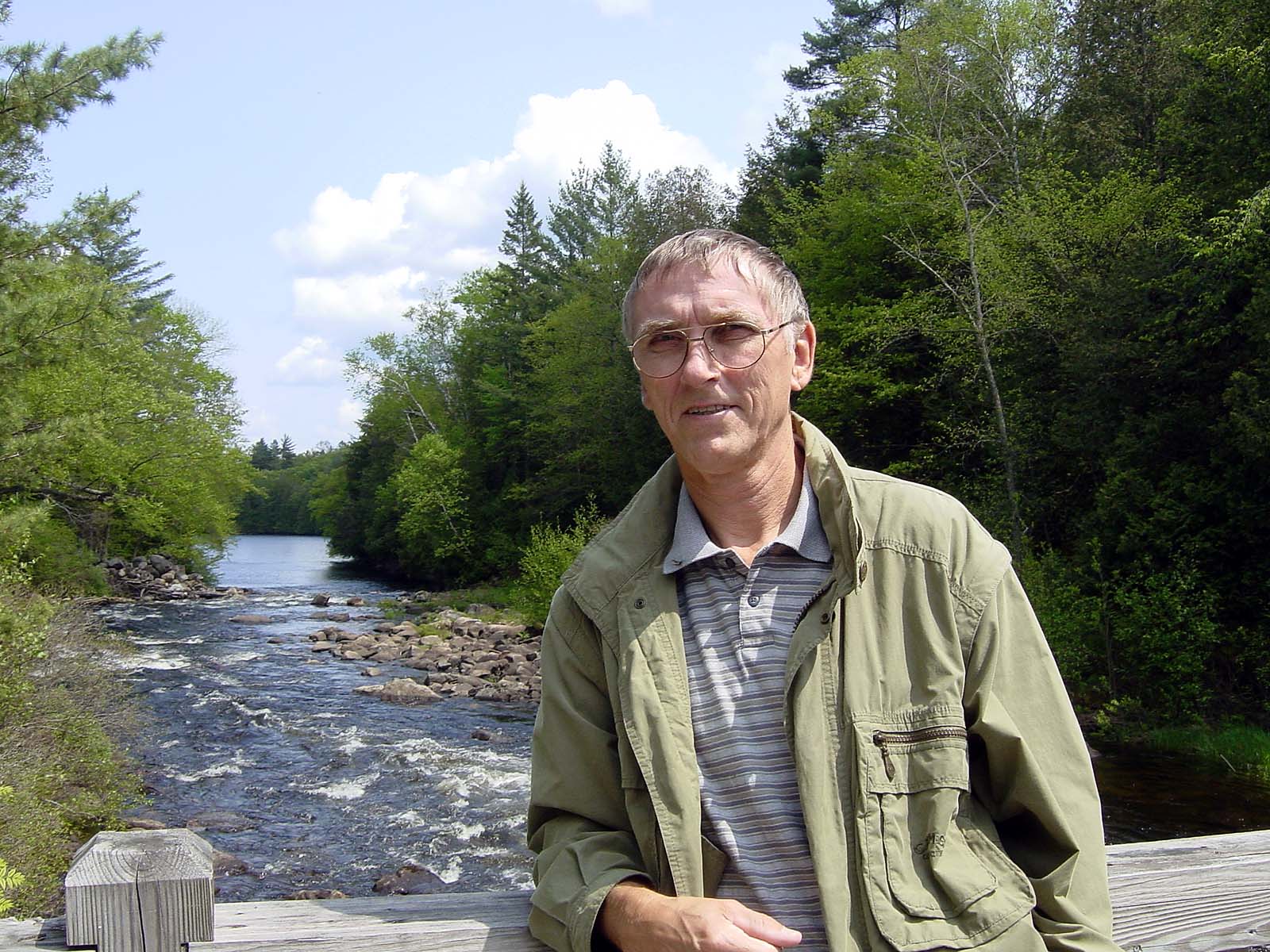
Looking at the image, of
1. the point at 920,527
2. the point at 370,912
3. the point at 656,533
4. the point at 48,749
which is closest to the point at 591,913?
the point at 370,912

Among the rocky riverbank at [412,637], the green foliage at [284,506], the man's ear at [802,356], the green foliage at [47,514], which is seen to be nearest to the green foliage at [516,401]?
the rocky riverbank at [412,637]

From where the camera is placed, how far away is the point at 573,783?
1920mm

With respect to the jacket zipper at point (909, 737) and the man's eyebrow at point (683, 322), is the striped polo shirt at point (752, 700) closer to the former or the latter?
the jacket zipper at point (909, 737)

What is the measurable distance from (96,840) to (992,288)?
64.8 feet

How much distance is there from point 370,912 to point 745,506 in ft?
3.19

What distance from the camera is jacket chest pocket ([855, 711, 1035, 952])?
1.71 meters

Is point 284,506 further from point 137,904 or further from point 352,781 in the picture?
point 137,904

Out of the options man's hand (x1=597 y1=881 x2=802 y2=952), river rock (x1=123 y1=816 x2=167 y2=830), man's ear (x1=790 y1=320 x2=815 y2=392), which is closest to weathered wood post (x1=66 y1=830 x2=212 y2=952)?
man's hand (x1=597 y1=881 x2=802 y2=952)

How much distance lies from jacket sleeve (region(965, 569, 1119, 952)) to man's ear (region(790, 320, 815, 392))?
2.00 feet

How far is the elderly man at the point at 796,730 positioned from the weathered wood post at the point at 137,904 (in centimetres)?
54

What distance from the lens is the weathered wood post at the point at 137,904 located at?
5.47 ft

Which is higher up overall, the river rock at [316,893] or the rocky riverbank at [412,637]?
the rocky riverbank at [412,637]

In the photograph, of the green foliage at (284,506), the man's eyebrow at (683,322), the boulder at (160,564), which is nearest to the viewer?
the man's eyebrow at (683,322)

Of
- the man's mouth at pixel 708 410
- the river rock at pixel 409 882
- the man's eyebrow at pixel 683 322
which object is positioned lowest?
the river rock at pixel 409 882
